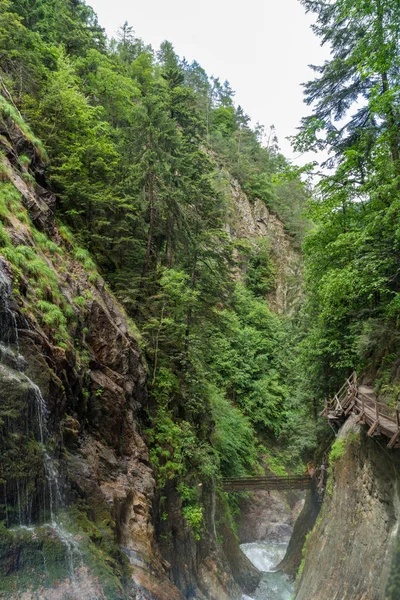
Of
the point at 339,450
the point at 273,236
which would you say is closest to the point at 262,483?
the point at 339,450

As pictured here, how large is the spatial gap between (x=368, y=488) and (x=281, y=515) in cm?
1670

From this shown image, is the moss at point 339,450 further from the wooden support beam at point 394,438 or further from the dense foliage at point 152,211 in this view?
the wooden support beam at point 394,438

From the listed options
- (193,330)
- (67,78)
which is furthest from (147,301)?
(67,78)

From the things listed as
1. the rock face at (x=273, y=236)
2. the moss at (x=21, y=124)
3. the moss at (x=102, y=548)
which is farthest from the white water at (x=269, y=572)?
the rock face at (x=273, y=236)

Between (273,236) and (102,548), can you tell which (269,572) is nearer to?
(102,548)

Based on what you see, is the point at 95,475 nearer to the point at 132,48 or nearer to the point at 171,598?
the point at 171,598

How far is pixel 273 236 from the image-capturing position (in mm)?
43156

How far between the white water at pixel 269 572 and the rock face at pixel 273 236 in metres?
21.0

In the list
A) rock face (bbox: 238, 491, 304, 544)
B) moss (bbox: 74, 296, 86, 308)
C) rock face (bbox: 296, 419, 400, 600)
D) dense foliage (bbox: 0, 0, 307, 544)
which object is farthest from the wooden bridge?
rock face (bbox: 238, 491, 304, 544)

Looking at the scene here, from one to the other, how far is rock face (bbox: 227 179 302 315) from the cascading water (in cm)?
3245

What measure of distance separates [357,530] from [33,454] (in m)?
8.35

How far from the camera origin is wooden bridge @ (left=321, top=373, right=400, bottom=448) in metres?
8.42

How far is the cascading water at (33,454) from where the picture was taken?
6621mm

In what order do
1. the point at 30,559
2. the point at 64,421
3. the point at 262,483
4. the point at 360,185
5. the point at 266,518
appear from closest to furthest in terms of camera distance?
the point at 30,559
the point at 64,421
the point at 360,185
the point at 262,483
the point at 266,518
